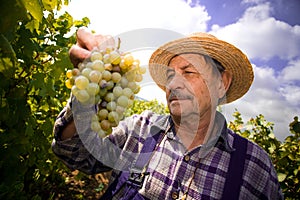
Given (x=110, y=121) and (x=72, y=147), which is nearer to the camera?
(x=110, y=121)

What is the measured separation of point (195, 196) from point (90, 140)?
779 millimetres

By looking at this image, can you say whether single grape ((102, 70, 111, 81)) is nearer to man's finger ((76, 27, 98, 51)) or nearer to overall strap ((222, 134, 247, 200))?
man's finger ((76, 27, 98, 51))

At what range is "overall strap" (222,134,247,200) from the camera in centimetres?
171

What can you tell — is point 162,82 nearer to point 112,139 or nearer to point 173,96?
point 173,96

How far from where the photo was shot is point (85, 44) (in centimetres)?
120

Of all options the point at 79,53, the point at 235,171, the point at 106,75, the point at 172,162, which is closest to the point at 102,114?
the point at 106,75

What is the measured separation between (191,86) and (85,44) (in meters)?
0.99

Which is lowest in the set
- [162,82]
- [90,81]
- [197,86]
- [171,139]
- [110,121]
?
[110,121]

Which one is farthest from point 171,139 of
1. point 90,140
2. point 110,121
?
point 110,121

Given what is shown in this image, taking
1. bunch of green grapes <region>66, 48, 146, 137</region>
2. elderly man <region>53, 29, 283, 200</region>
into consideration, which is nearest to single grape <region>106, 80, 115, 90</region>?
bunch of green grapes <region>66, 48, 146, 137</region>

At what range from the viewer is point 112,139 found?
190cm

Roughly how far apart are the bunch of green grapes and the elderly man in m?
0.29

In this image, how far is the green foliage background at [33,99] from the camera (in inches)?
36.5

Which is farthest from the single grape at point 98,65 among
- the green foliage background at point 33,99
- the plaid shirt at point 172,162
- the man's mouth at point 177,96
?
the man's mouth at point 177,96
